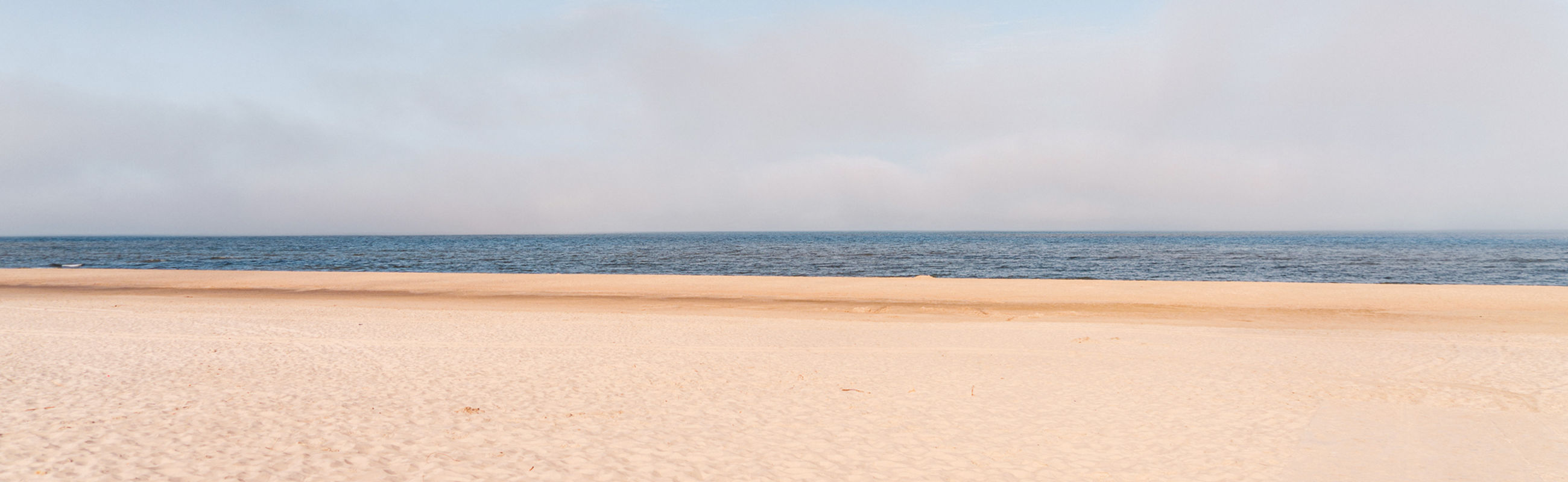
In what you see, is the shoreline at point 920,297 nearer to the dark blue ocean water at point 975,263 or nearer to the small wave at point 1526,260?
the dark blue ocean water at point 975,263

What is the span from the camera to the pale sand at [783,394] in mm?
7547

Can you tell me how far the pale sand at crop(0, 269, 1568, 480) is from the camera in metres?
7.55

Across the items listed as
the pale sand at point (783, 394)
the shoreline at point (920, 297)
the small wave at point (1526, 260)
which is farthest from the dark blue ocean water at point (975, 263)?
the pale sand at point (783, 394)

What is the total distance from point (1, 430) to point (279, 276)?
107 ft

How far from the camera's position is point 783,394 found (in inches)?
426

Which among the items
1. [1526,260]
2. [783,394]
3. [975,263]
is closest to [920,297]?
[783,394]

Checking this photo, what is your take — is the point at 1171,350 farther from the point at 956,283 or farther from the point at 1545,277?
the point at 1545,277

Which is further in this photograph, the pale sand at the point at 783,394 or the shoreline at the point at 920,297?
the shoreline at the point at 920,297

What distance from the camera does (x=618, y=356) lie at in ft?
45.4

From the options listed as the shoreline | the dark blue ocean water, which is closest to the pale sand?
the shoreline

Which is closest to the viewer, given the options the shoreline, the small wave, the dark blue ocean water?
the shoreline

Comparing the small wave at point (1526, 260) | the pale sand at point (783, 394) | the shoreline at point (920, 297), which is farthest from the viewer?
the small wave at point (1526, 260)

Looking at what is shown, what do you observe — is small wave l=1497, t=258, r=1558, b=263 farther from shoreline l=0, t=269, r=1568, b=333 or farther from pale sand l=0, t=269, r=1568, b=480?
pale sand l=0, t=269, r=1568, b=480

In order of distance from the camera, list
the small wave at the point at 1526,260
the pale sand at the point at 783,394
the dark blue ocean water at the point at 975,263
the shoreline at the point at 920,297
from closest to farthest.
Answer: the pale sand at the point at 783,394
the shoreline at the point at 920,297
the dark blue ocean water at the point at 975,263
the small wave at the point at 1526,260
